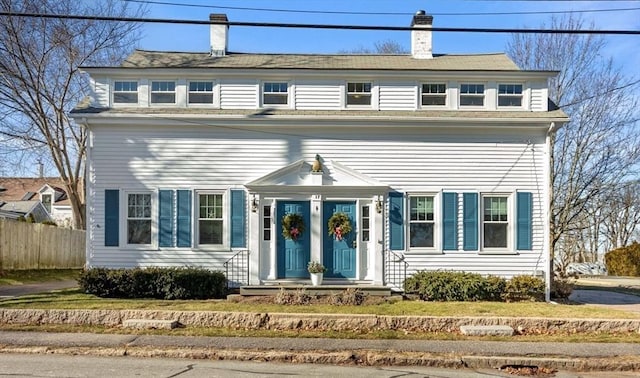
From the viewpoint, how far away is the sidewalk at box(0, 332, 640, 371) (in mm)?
8273

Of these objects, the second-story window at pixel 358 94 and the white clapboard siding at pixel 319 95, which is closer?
the white clapboard siding at pixel 319 95

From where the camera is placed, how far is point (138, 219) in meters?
15.0

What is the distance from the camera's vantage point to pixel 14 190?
54.5 m

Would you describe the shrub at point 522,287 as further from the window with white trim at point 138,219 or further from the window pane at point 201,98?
the window with white trim at point 138,219

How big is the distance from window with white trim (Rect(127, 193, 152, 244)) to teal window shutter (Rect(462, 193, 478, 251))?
347 inches

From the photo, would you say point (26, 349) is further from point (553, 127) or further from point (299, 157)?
point (553, 127)

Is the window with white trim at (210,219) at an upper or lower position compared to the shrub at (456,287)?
upper

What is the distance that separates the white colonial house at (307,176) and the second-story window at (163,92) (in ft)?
0.09

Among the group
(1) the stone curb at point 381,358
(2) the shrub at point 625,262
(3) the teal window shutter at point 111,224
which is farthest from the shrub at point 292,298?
(2) the shrub at point 625,262

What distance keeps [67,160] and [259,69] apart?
14.1m

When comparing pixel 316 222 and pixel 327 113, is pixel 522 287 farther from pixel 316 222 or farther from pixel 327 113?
pixel 327 113

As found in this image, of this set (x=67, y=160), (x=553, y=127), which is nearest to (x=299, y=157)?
(x=553, y=127)

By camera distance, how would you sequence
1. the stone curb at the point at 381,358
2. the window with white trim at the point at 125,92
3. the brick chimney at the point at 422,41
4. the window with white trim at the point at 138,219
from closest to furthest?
the stone curb at the point at 381,358 < the window with white trim at the point at 138,219 < the window with white trim at the point at 125,92 < the brick chimney at the point at 422,41

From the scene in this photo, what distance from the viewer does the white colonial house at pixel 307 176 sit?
48.8 feet
